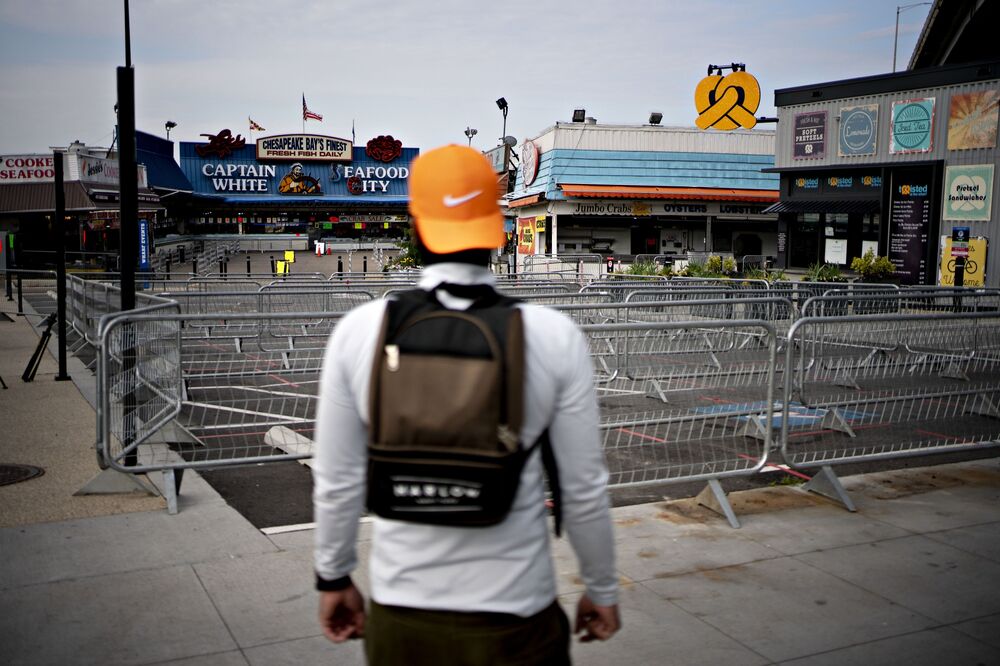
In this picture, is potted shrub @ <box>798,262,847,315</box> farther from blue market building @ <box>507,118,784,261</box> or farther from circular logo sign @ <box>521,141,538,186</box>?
circular logo sign @ <box>521,141,538,186</box>

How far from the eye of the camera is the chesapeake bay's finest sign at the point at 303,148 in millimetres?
73875

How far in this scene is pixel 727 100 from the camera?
Answer: 32344mm

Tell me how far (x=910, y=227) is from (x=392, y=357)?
2772 cm

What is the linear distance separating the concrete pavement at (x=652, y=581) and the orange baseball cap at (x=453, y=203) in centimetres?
270

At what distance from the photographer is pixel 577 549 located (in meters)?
2.46

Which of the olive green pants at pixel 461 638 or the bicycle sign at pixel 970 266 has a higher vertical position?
the bicycle sign at pixel 970 266

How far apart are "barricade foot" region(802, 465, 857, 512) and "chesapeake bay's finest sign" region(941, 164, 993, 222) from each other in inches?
826

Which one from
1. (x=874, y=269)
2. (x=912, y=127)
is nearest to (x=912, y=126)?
(x=912, y=127)

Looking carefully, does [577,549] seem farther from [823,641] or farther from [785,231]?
[785,231]

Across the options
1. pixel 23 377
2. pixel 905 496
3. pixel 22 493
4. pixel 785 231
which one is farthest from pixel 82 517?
pixel 785 231

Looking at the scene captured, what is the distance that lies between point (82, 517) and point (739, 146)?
145 feet

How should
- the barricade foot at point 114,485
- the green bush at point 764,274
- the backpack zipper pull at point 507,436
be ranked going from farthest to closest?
the green bush at point 764,274 → the barricade foot at point 114,485 → the backpack zipper pull at point 507,436

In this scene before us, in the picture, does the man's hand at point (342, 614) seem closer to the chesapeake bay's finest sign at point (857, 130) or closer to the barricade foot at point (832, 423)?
the barricade foot at point (832, 423)

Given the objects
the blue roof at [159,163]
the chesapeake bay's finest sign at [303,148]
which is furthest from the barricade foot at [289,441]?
the chesapeake bay's finest sign at [303,148]
